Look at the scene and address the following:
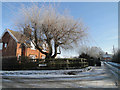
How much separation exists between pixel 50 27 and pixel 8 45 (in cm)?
1164

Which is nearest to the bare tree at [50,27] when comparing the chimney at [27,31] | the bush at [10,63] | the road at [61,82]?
the chimney at [27,31]

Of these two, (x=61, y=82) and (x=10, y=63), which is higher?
(x=10, y=63)

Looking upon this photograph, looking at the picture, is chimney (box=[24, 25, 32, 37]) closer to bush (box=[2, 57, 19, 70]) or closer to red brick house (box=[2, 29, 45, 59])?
bush (box=[2, 57, 19, 70])

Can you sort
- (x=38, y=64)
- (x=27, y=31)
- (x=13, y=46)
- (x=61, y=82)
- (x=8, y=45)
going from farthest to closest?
(x=8, y=45)
(x=13, y=46)
(x=27, y=31)
(x=38, y=64)
(x=61, y=82)

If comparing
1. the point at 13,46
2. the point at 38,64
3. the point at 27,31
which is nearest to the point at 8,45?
the point at 13,46

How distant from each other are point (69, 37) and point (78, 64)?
12.2ft

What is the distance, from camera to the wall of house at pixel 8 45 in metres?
18.6

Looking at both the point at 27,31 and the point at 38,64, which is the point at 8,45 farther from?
the point at 38,64

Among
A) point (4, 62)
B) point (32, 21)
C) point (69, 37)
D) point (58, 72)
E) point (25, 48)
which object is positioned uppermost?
point (32, 21)

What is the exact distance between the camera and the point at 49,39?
13422 mm

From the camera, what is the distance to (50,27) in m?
12.3

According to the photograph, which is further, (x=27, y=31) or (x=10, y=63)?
(x=27, y=31)

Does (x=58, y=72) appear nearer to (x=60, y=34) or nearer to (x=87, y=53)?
(x=60, y=34)

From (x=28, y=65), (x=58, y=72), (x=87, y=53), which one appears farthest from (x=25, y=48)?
(x=87, y=53)
